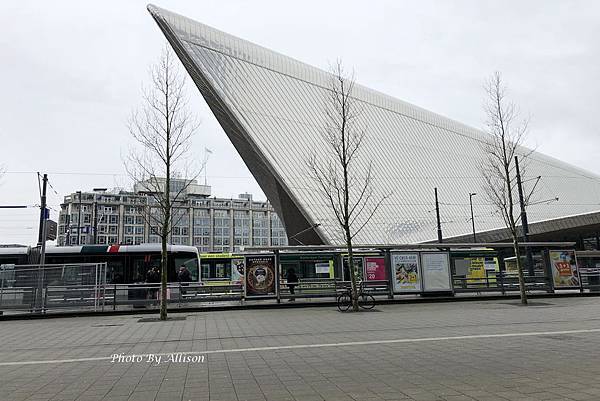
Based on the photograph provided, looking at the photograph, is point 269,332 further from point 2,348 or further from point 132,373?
point 2,348

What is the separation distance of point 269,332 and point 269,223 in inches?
4383

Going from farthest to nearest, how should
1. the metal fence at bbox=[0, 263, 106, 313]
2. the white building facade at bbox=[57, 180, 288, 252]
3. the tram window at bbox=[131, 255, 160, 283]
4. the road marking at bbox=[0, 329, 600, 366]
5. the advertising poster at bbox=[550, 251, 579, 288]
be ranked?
A: the white building facade at bbox=[57, 180, 288, 252] < the tram window at bbox=[131, 255, 160, 283] < the advertising poster at bbox=[550, 251, 579, 288] < the metal fence at bbox=[0, 263, 106, 313] < the road marking at bbox=[0, 329, 600, 366]

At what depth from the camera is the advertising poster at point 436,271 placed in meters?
18.6

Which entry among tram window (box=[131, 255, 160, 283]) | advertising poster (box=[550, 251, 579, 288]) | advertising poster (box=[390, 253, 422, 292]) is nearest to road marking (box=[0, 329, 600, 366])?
advertising poster (box=[390, 253, 422, 292])

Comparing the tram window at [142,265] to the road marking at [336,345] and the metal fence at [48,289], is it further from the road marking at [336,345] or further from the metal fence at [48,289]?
the road marking at [336,345]

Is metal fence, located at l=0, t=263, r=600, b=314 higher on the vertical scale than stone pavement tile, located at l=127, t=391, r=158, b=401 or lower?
higher

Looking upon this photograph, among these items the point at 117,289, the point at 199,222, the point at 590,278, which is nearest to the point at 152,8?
the point at 117,289

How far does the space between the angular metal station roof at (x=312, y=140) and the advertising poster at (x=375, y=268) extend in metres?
13.4

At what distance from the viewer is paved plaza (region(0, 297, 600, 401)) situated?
16.7ft

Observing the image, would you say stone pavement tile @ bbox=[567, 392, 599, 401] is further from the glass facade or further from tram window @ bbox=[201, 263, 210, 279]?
the glass facade

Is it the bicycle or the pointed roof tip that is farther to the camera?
the pointed roof tip

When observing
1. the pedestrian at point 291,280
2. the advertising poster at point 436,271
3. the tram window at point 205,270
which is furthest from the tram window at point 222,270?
the advertising poster at point 436,271

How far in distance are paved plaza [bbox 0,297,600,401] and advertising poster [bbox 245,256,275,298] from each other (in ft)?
17.9

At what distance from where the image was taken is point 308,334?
32.0ft
